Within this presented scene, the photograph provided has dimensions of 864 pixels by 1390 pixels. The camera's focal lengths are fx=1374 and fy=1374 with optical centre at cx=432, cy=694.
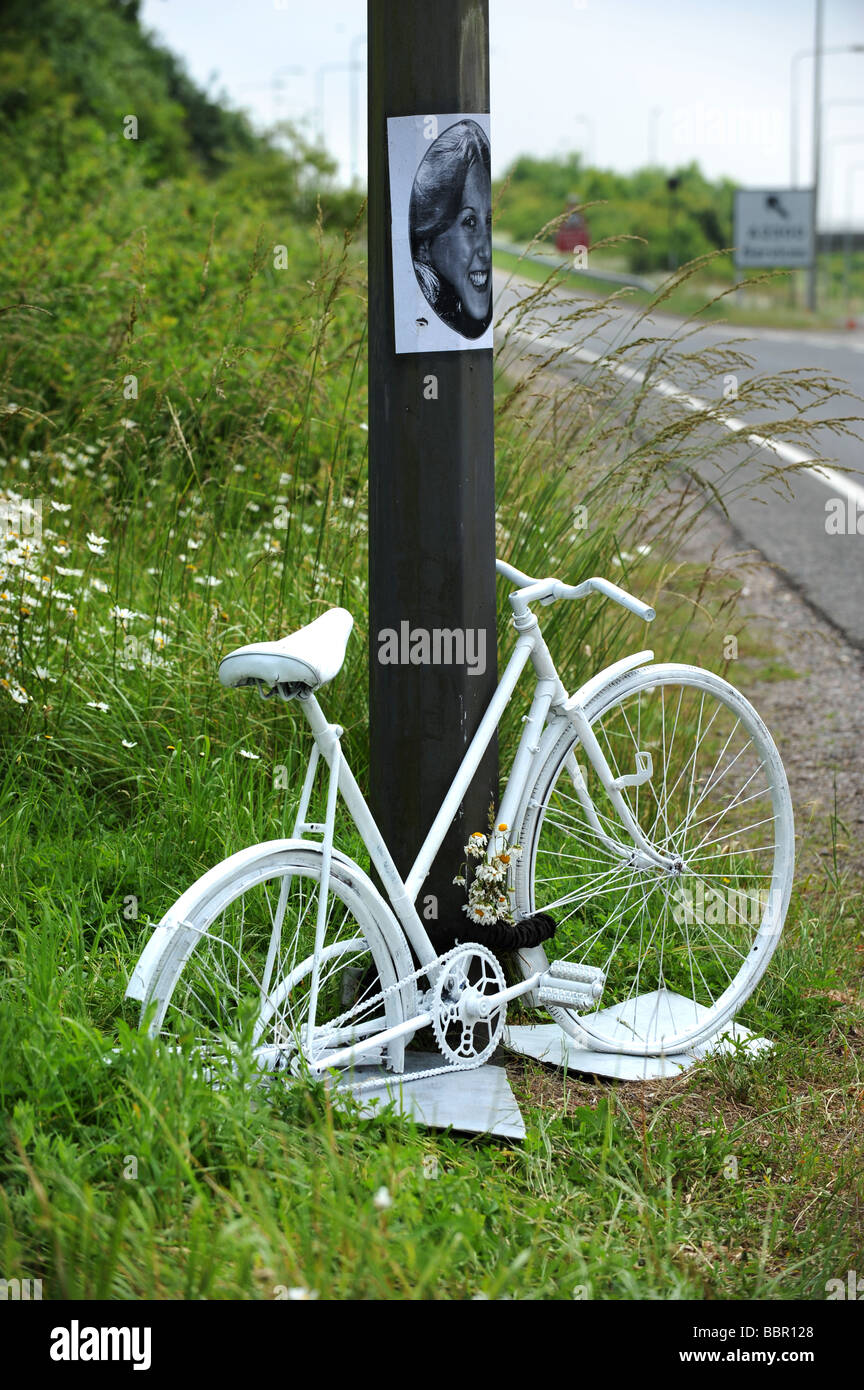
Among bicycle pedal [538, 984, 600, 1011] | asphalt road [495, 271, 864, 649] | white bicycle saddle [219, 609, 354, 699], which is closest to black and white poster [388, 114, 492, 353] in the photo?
white bicycle saddle [219, 609, 354, 699]

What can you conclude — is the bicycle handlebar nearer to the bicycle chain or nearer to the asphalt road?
the bicycle chain

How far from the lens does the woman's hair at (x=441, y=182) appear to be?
2959 millimetres

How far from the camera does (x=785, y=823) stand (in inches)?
137

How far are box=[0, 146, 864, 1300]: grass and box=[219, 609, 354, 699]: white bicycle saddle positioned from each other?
0.66 m

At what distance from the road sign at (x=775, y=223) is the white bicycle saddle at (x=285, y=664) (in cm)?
3290

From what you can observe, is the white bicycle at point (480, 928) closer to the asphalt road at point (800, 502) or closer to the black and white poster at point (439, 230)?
the black and white poster at point (439, 230)

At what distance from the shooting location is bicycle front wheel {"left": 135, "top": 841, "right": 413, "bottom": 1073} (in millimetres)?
2459

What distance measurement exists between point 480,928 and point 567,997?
0.25m
